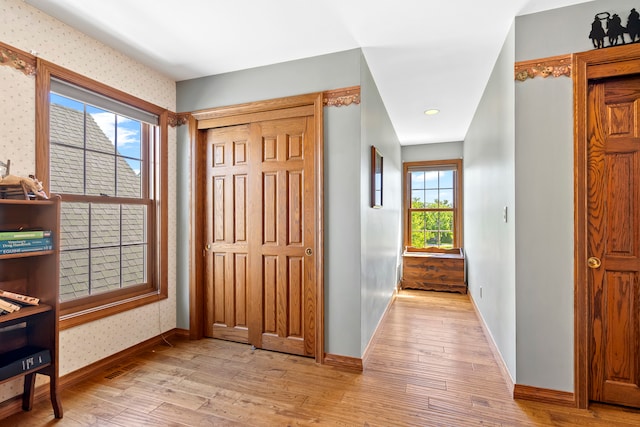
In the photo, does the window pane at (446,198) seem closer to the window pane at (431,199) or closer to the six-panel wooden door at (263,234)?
the window pane at (431,199)

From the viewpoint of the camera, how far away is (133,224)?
9.16 feet

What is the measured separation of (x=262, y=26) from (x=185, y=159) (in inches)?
58.8

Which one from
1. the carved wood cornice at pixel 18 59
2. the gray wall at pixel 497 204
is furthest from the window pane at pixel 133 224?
the gray wall at pixel 497 204

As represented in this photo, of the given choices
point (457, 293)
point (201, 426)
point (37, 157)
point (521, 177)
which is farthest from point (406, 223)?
point (37, 157)

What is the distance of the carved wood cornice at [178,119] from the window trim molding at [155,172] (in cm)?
5

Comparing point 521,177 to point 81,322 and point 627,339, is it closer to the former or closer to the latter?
point 627,339

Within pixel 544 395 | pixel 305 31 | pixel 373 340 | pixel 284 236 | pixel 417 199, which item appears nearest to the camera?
pixel 544 395

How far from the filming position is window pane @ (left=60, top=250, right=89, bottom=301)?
2277 millimetres

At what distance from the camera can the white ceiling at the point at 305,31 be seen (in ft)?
6.55

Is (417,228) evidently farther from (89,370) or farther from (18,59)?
(18,59)

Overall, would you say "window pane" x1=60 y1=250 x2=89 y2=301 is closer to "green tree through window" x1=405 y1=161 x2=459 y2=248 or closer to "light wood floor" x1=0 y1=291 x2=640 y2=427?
"light wood floor" x1=0 y1=291 x2=640 y2=427

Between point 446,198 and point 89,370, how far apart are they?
18.0 feet

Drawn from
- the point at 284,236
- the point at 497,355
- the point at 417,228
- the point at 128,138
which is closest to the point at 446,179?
the point at 417,228

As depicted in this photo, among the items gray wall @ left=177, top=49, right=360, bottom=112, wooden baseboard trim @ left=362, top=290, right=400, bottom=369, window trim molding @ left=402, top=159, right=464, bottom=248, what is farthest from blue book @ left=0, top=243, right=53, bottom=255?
window trim molding @ left=402, top=159, right=464, bottom=248
